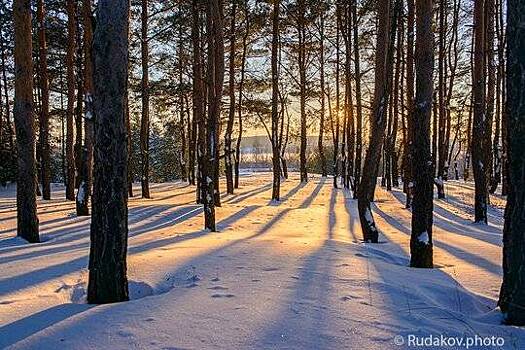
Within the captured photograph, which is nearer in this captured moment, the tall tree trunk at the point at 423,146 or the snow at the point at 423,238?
the tall tree trunk at the point at 423,146

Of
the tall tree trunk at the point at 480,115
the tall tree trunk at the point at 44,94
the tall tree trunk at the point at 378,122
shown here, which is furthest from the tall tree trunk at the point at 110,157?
the tall tree trunk at the point at 44,94

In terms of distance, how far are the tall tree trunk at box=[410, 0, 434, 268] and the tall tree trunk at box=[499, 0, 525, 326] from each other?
2.19 metres

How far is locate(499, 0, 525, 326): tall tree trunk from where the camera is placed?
3633 millimetres

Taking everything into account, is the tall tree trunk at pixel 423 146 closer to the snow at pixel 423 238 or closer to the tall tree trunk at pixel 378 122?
the snow at pixel 423 238

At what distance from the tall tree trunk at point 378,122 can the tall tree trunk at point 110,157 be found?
5.57 m

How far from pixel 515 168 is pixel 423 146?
2332 mm

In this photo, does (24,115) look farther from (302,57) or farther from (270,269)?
(302,57)

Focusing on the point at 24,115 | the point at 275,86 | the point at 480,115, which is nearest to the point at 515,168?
the point at 24,115

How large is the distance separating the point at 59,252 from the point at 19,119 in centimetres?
293

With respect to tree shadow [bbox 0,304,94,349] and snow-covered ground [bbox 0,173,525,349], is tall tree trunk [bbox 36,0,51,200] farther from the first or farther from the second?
tree shadow [bbox 0,304,94,349]

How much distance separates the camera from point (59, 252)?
22.0 feet

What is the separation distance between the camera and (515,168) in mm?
3668

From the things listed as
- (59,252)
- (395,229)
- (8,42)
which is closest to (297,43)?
(8,42)

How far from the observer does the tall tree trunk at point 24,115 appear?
8.16m
